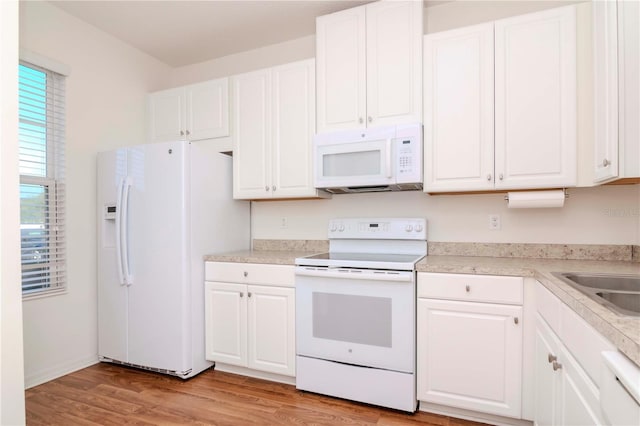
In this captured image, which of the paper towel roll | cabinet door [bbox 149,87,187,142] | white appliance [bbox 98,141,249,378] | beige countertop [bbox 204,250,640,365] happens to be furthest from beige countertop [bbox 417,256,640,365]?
cabinet door [bbox 149,87,187,142]

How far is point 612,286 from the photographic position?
1.55m

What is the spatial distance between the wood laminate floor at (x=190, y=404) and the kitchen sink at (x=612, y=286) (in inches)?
39.6

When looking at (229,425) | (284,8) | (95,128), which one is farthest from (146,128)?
(229,425)

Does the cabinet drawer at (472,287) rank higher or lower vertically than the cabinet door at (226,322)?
higher

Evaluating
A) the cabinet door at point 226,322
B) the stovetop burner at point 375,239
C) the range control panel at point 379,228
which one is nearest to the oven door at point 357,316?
the stovetop burner at point 375,239

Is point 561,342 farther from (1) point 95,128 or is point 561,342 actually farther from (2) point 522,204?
(1) point 95,128

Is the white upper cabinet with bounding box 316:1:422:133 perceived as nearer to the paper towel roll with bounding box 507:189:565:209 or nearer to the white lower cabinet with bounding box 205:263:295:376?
the paper towel roll with bounding box 507:189:565:209

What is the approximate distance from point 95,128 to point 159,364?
192 centimetres

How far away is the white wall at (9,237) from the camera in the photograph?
1.27 meters

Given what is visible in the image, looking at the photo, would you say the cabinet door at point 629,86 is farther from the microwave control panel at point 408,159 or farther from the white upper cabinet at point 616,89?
the microwave control panel at point 408,159

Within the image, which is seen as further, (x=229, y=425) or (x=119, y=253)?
(x=119, y=253)

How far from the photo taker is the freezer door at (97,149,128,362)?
2680mm

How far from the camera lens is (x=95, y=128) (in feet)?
9.36

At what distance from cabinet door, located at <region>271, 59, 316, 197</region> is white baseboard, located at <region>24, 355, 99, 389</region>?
1.96 metres
